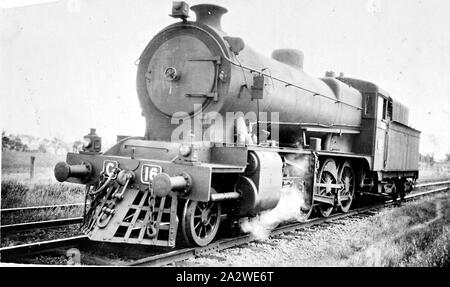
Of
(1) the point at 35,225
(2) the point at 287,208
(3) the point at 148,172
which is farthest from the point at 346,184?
(1) the point at 35,225

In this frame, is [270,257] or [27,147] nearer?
[270,257]

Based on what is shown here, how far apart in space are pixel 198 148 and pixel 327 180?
3607 millimetres

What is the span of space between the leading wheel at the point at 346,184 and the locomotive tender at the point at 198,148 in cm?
140

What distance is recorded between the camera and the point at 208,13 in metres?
5.74

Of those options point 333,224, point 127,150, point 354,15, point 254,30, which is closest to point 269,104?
point 254,30

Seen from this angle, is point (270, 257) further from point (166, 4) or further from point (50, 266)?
point (166, 4)

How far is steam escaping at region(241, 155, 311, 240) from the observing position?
6.11m

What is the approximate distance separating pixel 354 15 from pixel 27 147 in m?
6.83

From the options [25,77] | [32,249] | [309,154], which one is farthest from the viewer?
[25,77]

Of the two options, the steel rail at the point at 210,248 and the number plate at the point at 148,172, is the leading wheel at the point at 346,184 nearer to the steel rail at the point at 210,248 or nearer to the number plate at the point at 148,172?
the steel rail at the point at 210,248

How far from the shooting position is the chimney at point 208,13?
18.7ft

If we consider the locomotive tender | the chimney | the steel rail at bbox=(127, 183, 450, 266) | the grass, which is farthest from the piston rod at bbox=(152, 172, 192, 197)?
the grass

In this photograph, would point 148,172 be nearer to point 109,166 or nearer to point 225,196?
point 109,166
